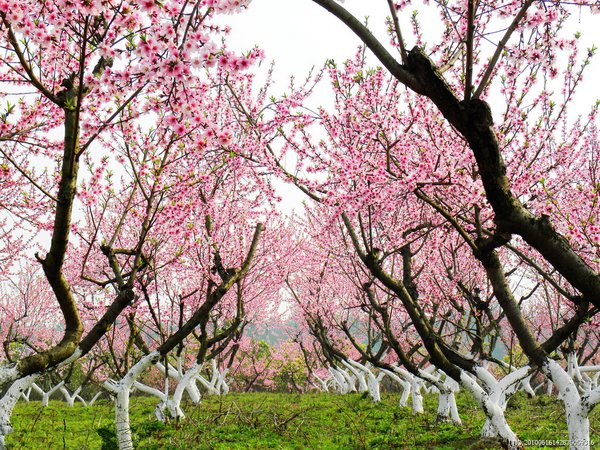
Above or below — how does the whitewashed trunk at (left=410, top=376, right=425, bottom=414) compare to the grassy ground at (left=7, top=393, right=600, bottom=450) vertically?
above

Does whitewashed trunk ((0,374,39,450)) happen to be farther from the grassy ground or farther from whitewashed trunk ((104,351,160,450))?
whitewashed trunk ((104,351,160,450))

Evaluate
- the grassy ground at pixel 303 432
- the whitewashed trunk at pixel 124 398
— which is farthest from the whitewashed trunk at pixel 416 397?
the whitewashed trunk at pixel 124 398

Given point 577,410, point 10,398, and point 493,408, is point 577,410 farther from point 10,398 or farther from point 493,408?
point 10,398

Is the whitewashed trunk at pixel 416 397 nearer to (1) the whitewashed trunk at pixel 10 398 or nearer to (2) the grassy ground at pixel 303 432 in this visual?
(2) the grassy ground at pixel 303 432

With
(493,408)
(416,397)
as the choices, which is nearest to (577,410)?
(493,408)

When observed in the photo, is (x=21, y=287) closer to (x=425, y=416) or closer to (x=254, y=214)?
(x=254, y=214)

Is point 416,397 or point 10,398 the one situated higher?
point 416,397

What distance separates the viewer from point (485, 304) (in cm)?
835

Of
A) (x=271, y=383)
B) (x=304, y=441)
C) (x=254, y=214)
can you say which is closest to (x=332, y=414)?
(x=304, y=441)

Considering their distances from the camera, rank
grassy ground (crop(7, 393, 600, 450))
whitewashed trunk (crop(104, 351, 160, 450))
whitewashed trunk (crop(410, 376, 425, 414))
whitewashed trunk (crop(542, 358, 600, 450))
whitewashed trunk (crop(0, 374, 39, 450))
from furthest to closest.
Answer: whitewashed trunk (crop(410, 376, 425, 414)) < grassy ground (crop(7, 393, 600, 450)) < whitewashed trunk (crop(104, 351, 160, 450)) < whitewashed trunk (crop(0, 374, 39, 450)) < whitewashed trunk (crop(542, 358, 600, 450))

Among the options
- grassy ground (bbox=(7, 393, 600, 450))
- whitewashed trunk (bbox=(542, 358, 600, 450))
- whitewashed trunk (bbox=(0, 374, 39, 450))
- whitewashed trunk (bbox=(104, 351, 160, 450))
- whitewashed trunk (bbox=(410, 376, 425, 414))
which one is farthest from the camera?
whitewashed trunk (bbox=(410, 376, 425, 414))

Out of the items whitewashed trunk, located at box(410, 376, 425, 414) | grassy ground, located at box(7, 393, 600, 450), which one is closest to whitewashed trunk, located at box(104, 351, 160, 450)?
grassy ground, located at box(7, 393, 600, 450)

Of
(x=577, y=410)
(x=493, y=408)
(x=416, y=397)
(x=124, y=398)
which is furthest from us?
(x=416, y=397)

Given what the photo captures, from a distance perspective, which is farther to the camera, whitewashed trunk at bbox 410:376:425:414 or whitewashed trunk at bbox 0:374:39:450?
whitewashed trunk at bbox 410:376:425:414
